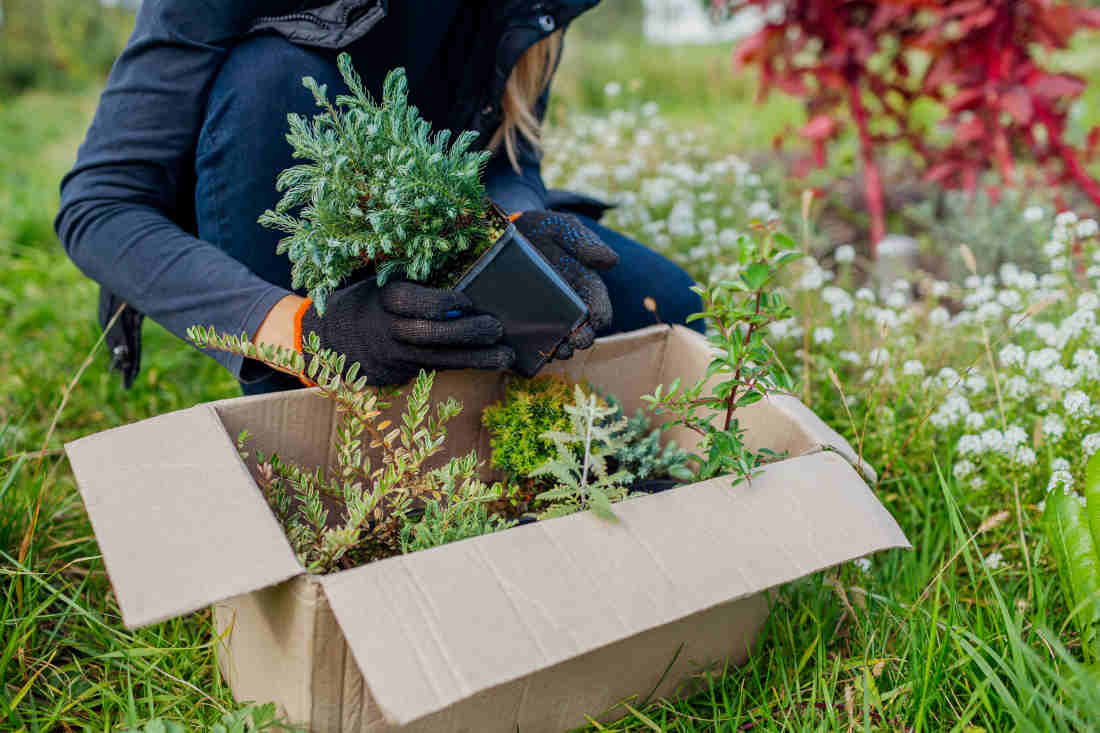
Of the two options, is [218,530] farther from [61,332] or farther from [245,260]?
[61,332]

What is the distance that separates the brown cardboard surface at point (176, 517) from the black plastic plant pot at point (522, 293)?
47 centimetres

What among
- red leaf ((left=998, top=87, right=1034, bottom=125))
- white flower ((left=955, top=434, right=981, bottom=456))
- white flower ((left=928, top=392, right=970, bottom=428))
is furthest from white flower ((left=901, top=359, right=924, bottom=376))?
red leaf ((left=998, top=87, right=1034, bottom=125))

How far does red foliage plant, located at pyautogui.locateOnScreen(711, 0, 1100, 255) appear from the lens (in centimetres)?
285

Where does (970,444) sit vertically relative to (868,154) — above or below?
below

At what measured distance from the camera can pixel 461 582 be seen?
978mm

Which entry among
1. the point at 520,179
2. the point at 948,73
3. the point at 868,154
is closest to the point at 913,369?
the point at 520,179

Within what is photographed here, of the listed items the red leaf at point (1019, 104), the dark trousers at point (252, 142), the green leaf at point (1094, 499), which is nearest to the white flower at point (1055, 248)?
the green leaf at point (1094, 499)

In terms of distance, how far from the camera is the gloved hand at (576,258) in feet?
4.71

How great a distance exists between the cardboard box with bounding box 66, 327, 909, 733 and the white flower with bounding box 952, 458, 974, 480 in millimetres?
525

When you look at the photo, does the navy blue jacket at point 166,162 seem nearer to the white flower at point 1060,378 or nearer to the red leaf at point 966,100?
the white flower at point 1060,378

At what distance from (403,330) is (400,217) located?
189mm

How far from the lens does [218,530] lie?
101 centimetres

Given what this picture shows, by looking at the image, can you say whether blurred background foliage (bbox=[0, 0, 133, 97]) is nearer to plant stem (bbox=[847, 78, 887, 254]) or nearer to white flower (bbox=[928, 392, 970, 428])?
plant stem (bbox=[847, 78, 887, 254])

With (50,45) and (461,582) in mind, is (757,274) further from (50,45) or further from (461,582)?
(50,45)
